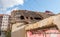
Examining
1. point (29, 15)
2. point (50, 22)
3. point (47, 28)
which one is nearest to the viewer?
point (50, 22)

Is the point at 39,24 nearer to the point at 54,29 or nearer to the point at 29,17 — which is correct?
the point at 54,29

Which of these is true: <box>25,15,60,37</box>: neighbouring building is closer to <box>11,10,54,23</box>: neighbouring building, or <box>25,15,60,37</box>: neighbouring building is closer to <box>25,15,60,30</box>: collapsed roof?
<box>25,15,60,30</box>: collapsed roof

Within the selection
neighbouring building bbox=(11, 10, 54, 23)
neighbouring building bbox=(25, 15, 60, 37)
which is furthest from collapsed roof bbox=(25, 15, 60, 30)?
neighbouring building bbox=(11, 10, 54, 23)

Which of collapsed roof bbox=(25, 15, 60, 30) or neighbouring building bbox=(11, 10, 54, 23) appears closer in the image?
collapsed roof bbox=(25, 15, 60, 30)

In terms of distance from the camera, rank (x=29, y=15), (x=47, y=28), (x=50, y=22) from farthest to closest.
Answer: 1. (x=29, y=15)
2. (x=47, y=28)
3. (x=50, y=22)

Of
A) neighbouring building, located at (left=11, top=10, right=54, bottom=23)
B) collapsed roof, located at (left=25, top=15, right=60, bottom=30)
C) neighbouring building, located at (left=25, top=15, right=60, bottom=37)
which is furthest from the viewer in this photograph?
neighbouring building, located at (left=11, top=10, right=54, bottom=23)

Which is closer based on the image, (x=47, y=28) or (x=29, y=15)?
(x=47, y=28)

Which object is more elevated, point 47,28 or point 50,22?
point 50,22

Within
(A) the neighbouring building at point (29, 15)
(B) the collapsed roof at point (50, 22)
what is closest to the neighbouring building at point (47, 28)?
(B) the collapsed roof at point (50, 22)

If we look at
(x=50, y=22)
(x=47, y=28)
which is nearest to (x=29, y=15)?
(x=47, y=28)

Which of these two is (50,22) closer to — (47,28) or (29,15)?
(47,28)

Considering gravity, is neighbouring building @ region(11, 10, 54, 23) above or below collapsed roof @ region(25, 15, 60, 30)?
above

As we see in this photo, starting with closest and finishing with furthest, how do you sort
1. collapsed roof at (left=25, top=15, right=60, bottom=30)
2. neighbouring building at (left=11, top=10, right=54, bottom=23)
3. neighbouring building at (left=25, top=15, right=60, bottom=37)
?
collapsed roof at (left=25, top=15, right=60, bottom=30), neighbouring building at (left=25, top=15, right=60, bottom=37), neighbouring building at (left=11, top=10, right=54, bottom=23)

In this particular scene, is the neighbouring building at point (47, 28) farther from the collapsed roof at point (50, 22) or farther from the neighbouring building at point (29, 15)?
the neighbouring building at point (29, 15)
